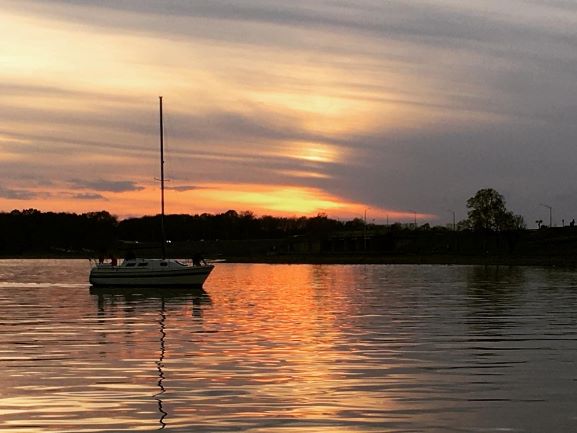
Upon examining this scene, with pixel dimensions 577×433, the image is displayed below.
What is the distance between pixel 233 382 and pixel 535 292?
52.9 meters

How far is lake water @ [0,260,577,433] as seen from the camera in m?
19.7

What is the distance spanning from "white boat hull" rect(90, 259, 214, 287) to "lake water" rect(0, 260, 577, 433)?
25017 mm

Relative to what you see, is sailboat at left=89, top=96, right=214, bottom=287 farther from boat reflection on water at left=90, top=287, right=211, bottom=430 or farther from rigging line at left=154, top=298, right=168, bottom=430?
rigging line at left=154, top=298, right=168, bottom=430

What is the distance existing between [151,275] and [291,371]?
52820 millimetres

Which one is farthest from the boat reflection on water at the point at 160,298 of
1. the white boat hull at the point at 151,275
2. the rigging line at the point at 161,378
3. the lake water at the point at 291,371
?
the white boat hull at the point at 151,275

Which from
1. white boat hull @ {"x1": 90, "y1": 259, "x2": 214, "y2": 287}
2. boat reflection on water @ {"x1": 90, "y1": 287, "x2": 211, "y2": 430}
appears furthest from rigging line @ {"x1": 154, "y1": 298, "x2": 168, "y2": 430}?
white boat hull @ {"x1": 90, "y1": 259, "x2": 214, "y2": 287}

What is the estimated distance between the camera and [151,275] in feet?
257

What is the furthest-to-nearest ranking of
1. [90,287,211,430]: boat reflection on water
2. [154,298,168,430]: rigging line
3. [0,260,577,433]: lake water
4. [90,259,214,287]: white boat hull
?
[90,259,214,287]: white boat hull < [90,287,211,430]: boat reflection on water < [154,298,168,430]: rigging line < [0,260,577,433]: lake water

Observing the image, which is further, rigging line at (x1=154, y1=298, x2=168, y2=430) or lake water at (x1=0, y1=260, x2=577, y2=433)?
rigging line at (x1=154, y1=298, x2=168, y2=430)

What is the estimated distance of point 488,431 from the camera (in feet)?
60.5

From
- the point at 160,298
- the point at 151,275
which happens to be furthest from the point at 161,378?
the point at 151,275

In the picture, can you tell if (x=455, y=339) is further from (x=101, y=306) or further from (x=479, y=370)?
(x=101, y=306)

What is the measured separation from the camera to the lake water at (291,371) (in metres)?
19.7

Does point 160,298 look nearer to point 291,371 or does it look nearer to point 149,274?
point 149,274
